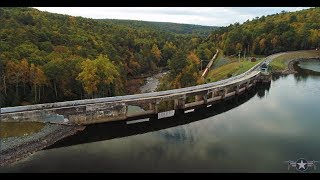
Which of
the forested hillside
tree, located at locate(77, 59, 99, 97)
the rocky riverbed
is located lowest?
the rocky riverbed

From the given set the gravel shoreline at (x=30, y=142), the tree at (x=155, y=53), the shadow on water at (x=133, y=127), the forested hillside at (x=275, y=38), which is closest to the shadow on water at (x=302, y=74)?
the forested hillside at (x=275, y=38)

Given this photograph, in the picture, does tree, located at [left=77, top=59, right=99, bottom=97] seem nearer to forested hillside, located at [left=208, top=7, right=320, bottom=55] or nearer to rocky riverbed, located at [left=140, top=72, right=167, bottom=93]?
rocky riverbed, located at [left=140, top=72, right=167, bottom=93]

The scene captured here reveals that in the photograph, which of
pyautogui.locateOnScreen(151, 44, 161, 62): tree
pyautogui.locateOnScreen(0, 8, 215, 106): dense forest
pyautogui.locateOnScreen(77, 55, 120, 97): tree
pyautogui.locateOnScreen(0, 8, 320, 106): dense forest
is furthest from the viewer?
pyautogui.locateOnScreen(151, 44, 161, 62): tree

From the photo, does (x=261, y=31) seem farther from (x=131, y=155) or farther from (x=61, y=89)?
(x=131, y=155)

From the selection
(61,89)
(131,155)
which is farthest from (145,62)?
(131,155)

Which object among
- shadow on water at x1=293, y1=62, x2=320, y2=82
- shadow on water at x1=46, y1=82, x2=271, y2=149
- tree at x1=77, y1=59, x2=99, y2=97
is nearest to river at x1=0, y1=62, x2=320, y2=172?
shadow on water at x1=46, y1=82, x2=271, y2=149

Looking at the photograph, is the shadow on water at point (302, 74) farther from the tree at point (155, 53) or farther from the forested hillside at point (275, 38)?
the tree at point (155, 53)

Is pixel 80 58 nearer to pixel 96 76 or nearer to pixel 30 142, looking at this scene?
pixel 96 76
